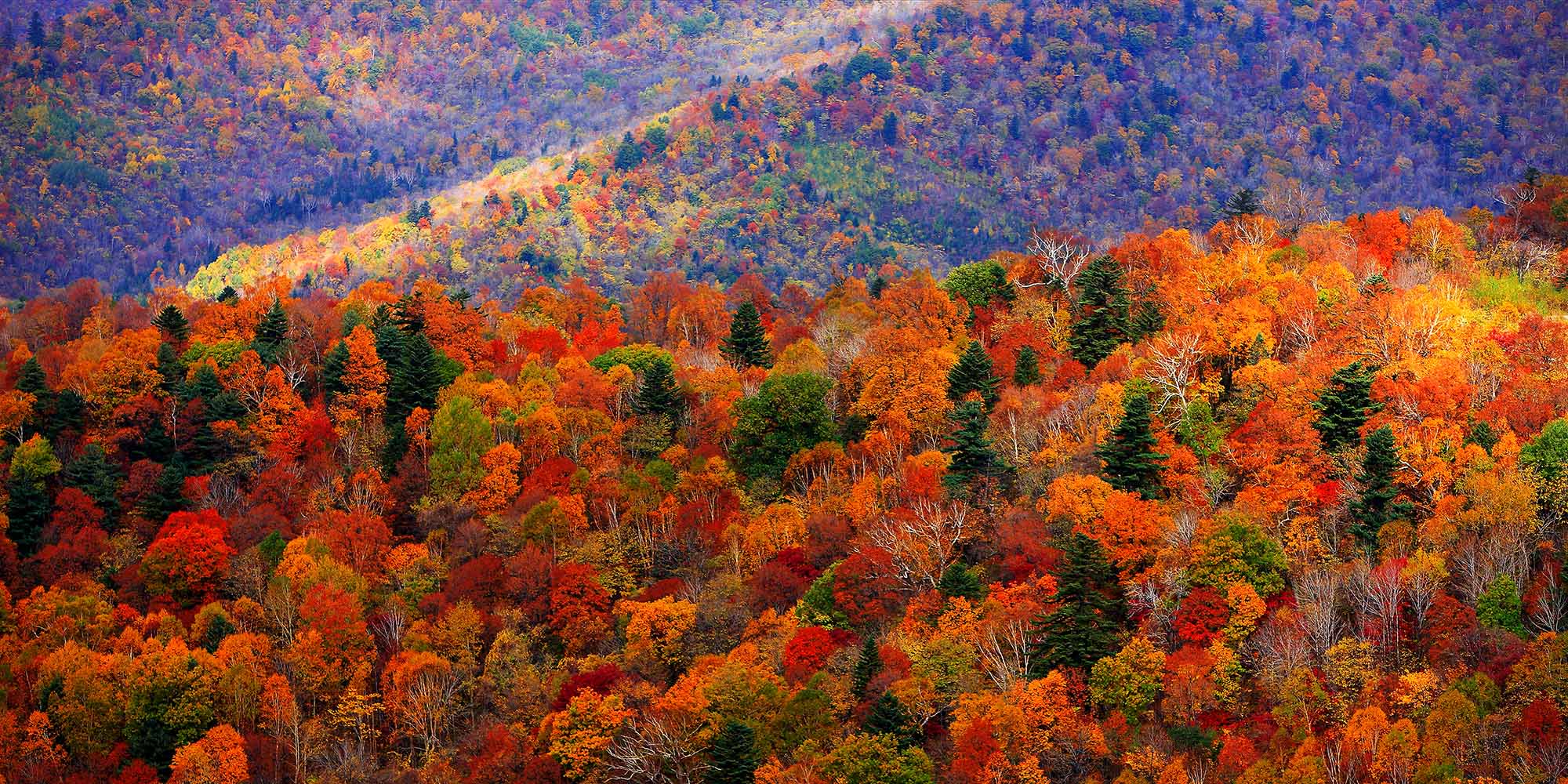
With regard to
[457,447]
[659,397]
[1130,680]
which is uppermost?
[1130,680]

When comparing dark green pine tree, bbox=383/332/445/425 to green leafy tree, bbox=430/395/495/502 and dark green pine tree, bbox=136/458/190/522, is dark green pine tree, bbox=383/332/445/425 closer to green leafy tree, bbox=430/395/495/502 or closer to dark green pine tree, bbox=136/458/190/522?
green leafy tree, bbox=430/395/495/502

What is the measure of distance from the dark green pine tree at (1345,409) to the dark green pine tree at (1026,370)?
19.1m

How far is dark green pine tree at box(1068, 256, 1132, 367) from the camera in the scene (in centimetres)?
10081

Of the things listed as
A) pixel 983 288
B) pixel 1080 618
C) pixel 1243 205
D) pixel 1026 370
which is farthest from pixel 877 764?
pixel 1243 205

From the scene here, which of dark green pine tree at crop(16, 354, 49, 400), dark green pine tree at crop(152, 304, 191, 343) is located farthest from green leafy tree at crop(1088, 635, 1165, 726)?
dark green pine tree at crop(152, 304, 191, 343)

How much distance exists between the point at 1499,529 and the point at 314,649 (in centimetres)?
5274

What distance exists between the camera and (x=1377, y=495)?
244 feet

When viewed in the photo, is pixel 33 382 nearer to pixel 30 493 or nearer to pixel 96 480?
pixel 30 493

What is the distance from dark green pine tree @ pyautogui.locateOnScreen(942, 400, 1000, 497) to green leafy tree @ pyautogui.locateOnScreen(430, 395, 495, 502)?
27.1m

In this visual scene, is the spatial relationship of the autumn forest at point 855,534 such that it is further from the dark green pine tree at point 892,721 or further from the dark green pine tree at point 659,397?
the dark green pine tree at point 659,397

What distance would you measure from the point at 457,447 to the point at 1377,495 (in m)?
49.5

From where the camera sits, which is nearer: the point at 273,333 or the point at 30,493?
the point at 30,493

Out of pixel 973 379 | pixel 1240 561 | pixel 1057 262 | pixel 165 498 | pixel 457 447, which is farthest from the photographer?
pixel 1057 262

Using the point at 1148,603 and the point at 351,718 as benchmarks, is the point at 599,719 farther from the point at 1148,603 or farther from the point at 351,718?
the point at 1148,603
